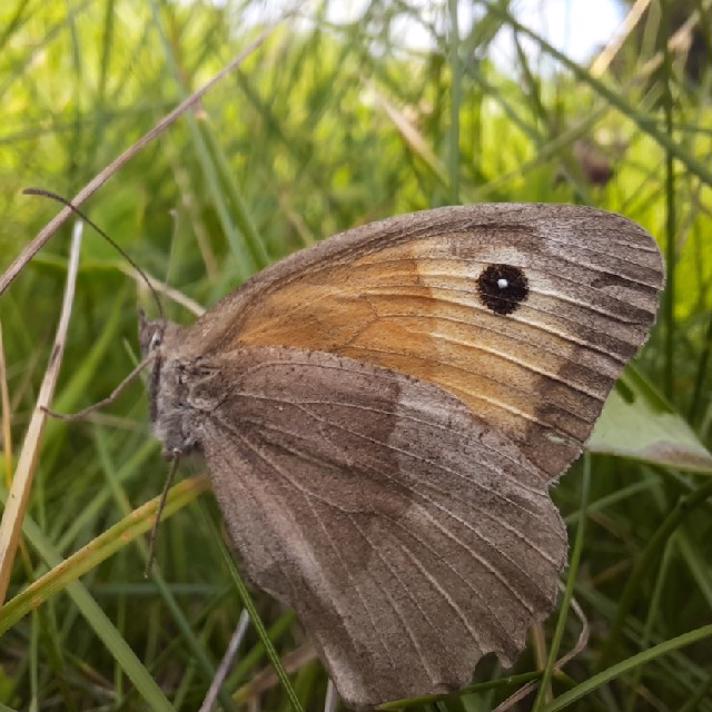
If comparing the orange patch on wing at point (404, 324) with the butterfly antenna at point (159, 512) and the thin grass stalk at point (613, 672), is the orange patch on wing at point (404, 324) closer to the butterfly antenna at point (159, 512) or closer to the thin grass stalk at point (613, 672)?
the butterfly antenna at point (159, 512)

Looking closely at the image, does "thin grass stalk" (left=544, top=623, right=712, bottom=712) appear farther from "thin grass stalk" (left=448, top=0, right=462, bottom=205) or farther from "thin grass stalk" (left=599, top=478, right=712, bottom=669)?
"thin grass stalk" (left=448, top=0, right=462, bottom=205)

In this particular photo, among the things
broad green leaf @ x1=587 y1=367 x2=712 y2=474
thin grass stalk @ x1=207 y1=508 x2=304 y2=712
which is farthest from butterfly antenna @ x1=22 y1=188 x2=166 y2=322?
broad green leaf @ x1=587 y1=367 x2=712 y2=474

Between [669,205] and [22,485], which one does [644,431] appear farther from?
[22,485]

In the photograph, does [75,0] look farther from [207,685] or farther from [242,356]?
[207,685]

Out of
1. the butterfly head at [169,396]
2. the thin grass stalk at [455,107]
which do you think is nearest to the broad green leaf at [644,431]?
the thin grass stalk at [455,107]

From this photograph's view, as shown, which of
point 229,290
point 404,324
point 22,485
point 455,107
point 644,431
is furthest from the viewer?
point 229,290

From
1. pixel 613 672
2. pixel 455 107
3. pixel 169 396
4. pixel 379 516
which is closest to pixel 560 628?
pixel 613 672

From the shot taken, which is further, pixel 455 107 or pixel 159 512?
pixel 455 107
